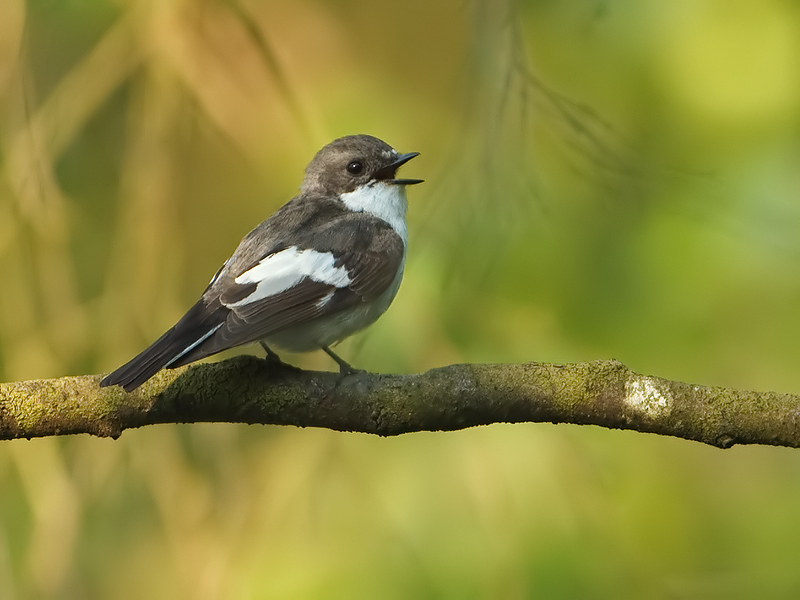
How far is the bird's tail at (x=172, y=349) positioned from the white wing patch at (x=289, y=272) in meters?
0.10

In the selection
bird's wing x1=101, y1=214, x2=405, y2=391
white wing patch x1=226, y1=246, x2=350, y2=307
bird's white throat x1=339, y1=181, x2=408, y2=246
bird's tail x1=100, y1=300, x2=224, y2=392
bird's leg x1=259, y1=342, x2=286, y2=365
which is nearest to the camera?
bird's tail x1=100, y1=300, x2=224, y2=392

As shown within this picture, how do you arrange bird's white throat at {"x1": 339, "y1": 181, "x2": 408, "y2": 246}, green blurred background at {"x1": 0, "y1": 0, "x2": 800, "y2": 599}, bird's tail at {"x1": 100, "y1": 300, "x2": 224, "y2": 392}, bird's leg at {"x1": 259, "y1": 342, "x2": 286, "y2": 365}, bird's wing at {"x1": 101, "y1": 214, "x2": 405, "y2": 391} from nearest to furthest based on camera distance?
bird's tail at {"x1": 100, "y1": 300, "x2": 224, "y2": 392}, bird's wing at {"x1": 101, "y1": 214, "x2": 405, "y2": 391}, bird's leg at {"x1": 259, "y1": 342, "x2": 286, "y2": 365}, green blurred background at {"x1": 0, "y1": 0, "x2": 800, "y2": 599}, bird's white throat at {"x1": 339, "y1": 181, "x2": 408, "y2": 246}

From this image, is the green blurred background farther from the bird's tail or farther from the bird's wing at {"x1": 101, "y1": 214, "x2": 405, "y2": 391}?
the bird's tail

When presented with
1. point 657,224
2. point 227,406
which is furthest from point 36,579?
point 657,224

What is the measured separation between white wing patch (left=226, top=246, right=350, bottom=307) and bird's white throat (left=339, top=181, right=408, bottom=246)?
47cm

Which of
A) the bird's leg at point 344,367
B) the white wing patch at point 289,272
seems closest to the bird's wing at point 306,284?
the white wing patch at point 289,272

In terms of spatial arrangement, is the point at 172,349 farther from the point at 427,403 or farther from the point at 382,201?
the point at 382,201

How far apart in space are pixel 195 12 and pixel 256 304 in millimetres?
1525

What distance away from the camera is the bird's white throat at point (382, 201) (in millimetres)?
3836

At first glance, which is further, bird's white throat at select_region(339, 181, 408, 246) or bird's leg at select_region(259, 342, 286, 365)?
bird's white throat at select_region(339, 181, 408, 246)

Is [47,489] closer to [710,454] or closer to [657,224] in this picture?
[657,224]

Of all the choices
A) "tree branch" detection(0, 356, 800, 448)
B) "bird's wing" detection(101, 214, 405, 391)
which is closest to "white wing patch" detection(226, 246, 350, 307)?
"bird's wing" detection(101, 214, 405, 391)

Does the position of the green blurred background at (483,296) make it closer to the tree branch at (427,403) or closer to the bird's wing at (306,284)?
the bird's wing at (306,284)

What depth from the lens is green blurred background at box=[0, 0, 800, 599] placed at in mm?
3297
